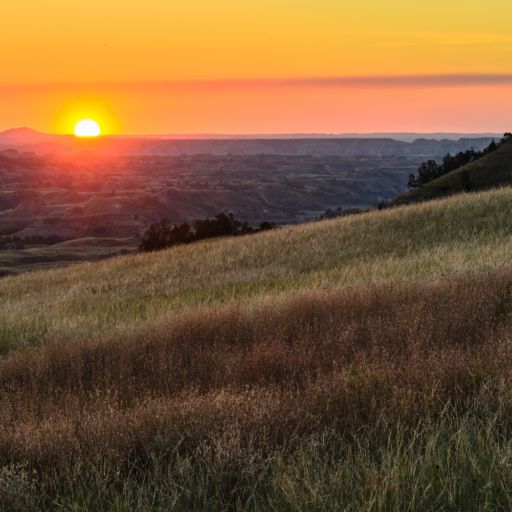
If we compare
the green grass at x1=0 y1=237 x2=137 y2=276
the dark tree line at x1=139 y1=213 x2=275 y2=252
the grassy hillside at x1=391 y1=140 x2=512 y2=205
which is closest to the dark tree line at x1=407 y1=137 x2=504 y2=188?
the grassy hillside at x1=391 y1=140 x2=512 y2=205

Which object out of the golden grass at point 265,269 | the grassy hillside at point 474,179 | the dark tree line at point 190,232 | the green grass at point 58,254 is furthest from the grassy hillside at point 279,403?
the green grass at point 58,254

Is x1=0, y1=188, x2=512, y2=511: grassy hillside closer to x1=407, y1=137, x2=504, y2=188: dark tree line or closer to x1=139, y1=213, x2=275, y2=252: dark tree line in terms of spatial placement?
x1=139, y1=213, x2=275, y2=252: dark tree line

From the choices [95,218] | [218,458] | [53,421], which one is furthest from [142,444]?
[95,218]

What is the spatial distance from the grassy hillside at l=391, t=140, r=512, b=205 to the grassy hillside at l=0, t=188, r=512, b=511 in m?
39.4

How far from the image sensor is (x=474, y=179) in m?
49.5

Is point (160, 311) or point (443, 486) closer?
point (443, 486)

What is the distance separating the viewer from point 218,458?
3.34m

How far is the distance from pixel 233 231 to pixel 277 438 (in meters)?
42.1

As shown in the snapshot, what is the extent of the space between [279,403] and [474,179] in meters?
49.2

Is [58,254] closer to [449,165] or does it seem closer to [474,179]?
[449,165]

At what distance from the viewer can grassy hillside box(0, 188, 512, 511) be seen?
3.09 meters

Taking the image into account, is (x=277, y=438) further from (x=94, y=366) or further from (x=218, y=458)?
(x=94, y=366)

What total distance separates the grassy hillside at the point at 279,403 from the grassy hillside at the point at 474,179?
39397 mm

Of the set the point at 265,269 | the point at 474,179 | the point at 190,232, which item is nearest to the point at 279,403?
the point at 265,269
